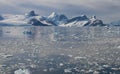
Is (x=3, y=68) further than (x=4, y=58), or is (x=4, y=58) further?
(x=4, y=58)

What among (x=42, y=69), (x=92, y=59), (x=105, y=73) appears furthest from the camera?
Answer: (x=92, y=59)

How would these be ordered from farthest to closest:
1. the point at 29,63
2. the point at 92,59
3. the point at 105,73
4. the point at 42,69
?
the point at 92,59 < the point at 29,63 < the point at 42,69 < the point at 105,73

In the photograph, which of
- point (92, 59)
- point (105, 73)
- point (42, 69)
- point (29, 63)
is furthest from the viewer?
point (92, 59)

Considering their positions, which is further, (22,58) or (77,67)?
(22,58)

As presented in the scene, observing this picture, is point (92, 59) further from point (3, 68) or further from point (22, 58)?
point (3, 68)

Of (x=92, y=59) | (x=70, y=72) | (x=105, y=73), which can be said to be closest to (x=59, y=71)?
(x=70, y=72)

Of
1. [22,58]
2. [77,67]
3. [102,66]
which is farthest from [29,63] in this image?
[102,66]

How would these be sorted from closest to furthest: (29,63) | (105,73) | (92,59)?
(105,73)
(29,63)
(92,59)

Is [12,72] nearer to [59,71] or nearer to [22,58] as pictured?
[59,71]
